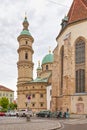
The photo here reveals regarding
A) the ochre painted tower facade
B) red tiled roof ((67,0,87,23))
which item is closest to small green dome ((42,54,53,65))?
the ochre painted tower facade

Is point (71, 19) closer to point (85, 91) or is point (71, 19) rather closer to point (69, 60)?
point (69, 60)

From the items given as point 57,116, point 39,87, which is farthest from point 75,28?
point 39,87

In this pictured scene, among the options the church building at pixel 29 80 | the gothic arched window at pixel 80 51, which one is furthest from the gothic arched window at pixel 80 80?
the church building at pixel 29 80

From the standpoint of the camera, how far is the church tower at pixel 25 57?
269 ft

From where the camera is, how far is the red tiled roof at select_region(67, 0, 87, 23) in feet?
146

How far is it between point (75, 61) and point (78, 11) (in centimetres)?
869

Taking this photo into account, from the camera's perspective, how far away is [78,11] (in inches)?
1807

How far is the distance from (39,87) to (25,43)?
1607 centimetres

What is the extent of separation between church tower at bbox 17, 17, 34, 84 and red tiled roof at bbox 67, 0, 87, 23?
122ft

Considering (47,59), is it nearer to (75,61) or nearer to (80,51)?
(75,61)

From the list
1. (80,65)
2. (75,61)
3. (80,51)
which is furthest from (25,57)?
(80,65)

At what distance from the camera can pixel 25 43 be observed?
85.1 m

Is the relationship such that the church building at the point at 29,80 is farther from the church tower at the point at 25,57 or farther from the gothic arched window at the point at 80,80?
the gothic arched window at the point at 80,80

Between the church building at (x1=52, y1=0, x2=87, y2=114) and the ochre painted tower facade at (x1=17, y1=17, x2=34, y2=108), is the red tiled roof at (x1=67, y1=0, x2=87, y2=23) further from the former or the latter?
the ochre painted tower facade at (x1=17, y1=17, x2=34, y2=108)
